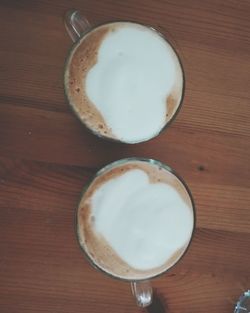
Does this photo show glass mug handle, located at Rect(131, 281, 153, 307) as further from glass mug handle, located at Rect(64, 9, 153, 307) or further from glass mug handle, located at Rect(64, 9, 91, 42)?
glass mug handle, located at Rect(64, 9, 91, 42)

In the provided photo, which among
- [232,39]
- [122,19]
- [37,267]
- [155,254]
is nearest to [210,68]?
[232,39]

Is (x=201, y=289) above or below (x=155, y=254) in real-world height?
below

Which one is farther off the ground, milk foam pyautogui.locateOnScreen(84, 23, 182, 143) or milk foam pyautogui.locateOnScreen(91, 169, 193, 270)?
milk foam pyautogui.locateOnScreen(84, 23, 182, 143)

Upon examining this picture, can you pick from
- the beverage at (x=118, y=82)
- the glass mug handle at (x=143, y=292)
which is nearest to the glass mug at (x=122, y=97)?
the beverage at (x=118, y=82)

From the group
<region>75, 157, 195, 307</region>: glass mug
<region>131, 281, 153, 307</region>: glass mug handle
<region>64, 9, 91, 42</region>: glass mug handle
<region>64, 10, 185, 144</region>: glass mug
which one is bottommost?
<region>131, 281, 153, 307</region>: glass mug handle

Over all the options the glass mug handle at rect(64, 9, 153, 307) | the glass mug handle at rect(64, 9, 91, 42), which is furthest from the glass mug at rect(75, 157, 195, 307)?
the glass mug handle at rect(64, 9, 91, 42)

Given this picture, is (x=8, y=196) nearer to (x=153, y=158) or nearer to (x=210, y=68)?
(x=153, y=158)

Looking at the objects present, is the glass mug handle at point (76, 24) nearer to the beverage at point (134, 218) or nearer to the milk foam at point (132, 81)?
the milk foam at point (132, 81)
